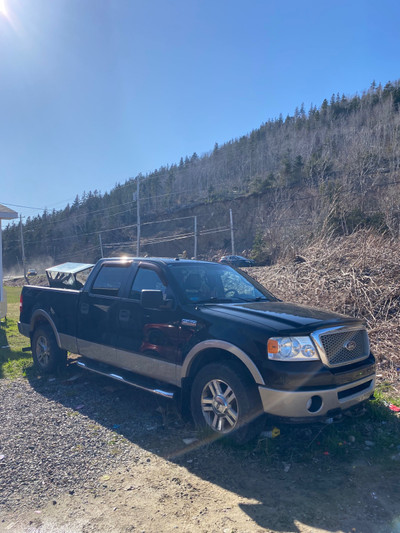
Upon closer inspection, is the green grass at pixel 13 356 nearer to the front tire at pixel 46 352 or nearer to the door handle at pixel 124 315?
the front tire at pixel 46 352

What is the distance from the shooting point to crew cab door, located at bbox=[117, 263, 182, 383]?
4.66 metres

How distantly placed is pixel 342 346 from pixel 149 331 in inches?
85.4

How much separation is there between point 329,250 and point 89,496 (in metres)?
8.21

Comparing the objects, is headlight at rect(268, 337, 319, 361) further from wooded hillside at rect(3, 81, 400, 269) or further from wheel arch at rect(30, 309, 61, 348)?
wooded hillside at rect(3, 81, 400, 269)

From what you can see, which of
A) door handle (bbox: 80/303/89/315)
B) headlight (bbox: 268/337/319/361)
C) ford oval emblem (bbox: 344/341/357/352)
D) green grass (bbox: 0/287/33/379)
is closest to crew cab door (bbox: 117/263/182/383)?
door handle (bbox: 80/303/89/315)

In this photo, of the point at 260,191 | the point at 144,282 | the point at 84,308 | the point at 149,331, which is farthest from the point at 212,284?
the point at 260,191

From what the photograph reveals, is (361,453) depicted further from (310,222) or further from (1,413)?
(310,222)

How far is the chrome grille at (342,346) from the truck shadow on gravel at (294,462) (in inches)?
30.9

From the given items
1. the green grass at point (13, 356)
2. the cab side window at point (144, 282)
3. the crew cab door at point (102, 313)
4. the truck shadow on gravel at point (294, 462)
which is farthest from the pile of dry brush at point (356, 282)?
the green grass at point (13, 356)

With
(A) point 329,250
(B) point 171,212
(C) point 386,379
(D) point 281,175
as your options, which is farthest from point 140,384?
(B) point 171,212

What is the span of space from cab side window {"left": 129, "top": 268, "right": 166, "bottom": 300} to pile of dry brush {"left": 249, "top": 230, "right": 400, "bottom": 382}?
3744 mm

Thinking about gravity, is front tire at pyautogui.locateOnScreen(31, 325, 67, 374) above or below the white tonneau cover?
below

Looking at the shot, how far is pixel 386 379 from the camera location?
6.11 m

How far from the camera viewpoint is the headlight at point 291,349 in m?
3.79
